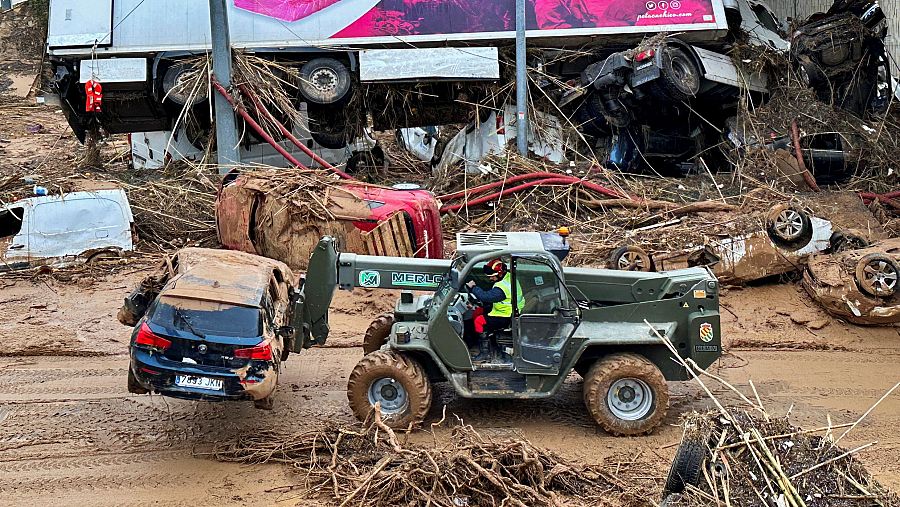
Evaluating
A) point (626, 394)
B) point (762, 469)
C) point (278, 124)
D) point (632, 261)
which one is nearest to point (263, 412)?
point (626, 394)

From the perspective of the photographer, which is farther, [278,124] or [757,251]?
[278,124]

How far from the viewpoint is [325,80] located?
17.8 m

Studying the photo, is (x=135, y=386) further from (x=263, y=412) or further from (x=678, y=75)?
(x=678, y=75)

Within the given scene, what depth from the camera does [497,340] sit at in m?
9.31

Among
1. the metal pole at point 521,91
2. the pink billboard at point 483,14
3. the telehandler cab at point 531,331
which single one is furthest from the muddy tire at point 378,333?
the pink billboard at point 483,14

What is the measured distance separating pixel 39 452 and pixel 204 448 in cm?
143

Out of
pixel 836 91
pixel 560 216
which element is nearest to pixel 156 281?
pixel 560 216

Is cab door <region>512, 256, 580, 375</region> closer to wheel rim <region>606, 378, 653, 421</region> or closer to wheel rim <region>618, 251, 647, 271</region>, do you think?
wheel rim <region>606, 378, 653, 421</region>

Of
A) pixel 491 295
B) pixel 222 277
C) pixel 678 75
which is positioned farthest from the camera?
pixel 678 75

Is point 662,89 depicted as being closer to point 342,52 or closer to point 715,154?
point 715,154

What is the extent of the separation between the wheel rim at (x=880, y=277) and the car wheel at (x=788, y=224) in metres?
1.05

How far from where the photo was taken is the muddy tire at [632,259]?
13.2 m

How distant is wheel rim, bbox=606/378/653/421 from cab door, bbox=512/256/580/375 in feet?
1.96

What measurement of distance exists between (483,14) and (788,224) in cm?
720
